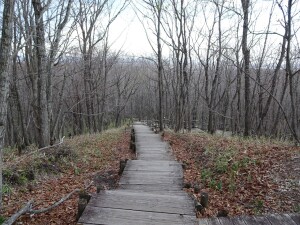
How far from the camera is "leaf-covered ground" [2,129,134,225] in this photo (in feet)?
15.6

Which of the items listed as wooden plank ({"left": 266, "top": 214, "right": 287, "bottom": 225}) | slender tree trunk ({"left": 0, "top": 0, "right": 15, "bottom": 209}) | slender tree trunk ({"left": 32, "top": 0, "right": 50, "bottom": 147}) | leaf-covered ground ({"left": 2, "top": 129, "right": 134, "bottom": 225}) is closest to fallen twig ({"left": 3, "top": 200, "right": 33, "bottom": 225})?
leaf-covered ground ({"left": 2, "top": 129, "right": 134, "bottom": 225})

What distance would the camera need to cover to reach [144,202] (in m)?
4.81

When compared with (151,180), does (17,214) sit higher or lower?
higher

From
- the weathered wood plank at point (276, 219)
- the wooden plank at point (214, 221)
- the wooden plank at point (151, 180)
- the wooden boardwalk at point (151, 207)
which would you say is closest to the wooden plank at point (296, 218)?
the wooden boardwalk at point (151, 207)

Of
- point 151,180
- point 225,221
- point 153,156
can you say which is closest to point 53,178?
point 151,180

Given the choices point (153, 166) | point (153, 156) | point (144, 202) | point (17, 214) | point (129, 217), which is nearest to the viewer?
point (17, 214)

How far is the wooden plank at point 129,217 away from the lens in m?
4.13

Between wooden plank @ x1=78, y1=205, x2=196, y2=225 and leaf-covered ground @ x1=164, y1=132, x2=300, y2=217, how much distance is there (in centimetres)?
67

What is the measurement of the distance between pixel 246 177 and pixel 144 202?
2.82 m

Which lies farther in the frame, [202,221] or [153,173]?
[153,173]

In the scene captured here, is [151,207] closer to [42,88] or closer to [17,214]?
[17,214]

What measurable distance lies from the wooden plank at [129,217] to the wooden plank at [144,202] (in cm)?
15

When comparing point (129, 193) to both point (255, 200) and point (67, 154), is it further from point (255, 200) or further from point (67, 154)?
point (67, 154)

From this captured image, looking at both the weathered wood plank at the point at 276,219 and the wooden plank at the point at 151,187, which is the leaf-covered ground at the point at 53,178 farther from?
the weathered wood plank at the point at 276,219
